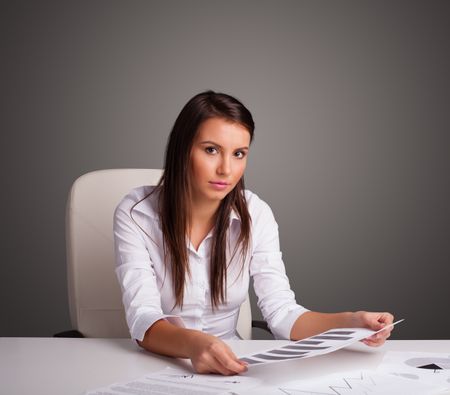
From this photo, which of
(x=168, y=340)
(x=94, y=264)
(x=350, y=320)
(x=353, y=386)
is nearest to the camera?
(x=353, y=386)

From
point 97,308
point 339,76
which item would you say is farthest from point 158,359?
point 339,76

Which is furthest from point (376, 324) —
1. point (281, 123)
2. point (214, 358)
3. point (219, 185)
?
point (281, 123)

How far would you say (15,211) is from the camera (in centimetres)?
374

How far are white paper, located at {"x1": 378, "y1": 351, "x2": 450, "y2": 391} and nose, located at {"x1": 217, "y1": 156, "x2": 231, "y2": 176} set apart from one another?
2.03 ft

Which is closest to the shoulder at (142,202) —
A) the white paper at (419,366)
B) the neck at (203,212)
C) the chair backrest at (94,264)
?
the neck at (203,212)

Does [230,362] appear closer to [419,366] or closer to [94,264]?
[419,366]

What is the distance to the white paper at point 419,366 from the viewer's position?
132 cm

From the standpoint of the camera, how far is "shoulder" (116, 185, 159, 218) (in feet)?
6.48

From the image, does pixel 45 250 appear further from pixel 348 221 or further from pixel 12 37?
pixel 348 221

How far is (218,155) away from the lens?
1.85 metres

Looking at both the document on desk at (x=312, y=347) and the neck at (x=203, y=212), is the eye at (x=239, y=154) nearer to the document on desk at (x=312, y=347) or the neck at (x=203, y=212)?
the neck at (x=203, y=212)

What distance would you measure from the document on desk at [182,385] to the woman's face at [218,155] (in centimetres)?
63

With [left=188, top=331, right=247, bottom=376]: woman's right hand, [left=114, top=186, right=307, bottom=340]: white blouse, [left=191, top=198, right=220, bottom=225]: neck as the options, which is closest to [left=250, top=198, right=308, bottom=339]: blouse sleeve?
[left=114, top=186, right=307, bottom=340]: white blouse

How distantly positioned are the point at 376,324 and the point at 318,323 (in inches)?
7.9
